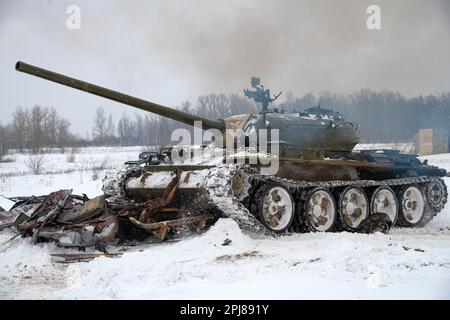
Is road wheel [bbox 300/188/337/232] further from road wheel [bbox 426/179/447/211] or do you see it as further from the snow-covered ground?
road wheel [bbox 426/179/447/211]

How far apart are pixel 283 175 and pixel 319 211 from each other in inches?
43.5

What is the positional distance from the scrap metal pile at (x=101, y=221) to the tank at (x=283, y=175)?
328 millimetres

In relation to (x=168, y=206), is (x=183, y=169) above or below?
above

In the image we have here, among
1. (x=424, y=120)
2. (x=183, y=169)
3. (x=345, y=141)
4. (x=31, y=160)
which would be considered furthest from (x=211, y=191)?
(x=31, y=160)

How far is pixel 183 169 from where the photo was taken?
8.15 meters

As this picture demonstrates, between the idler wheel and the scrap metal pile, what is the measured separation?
2599mm

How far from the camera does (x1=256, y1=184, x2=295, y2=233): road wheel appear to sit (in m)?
7.43

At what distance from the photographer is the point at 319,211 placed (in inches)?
332

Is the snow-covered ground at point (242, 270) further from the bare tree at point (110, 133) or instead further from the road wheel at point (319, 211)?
the bare tree at point (110, 133)

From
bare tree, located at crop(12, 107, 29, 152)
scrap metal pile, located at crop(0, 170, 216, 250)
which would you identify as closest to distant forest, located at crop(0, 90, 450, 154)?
bare tree, located at crop(12, 107, 29, 152)

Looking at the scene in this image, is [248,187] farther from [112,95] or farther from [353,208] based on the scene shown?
[353,208]

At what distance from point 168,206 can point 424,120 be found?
7.71 m
